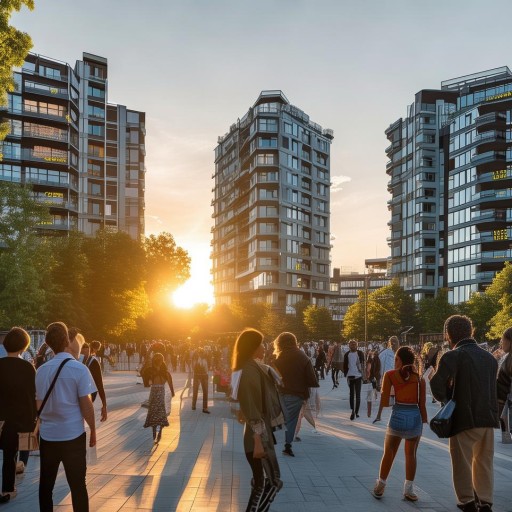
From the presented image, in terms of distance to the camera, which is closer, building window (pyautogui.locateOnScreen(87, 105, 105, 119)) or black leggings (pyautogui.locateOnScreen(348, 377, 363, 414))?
black leggings (pyautogui.locateOnScreen(348, 377, 363, 414))

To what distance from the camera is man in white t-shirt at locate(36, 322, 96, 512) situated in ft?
18.7

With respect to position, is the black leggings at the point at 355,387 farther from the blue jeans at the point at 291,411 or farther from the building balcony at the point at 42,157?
the building balcony at the point at 42,157

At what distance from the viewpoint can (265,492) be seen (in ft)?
20.2

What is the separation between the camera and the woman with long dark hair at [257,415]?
613cm

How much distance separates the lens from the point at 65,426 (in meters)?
5.72

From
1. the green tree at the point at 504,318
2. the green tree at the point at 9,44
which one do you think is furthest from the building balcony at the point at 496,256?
the green tree at the point at 9,44

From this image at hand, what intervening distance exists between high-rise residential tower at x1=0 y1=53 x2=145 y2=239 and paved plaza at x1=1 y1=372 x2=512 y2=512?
47.4 m

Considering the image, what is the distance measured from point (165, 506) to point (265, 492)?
1.85 meters

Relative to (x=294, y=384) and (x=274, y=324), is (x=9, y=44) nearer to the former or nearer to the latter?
(x=294, y=384)

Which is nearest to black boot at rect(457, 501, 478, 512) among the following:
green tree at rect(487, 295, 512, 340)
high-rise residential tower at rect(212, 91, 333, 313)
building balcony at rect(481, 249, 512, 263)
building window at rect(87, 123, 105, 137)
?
green tree at rect(487, 295, 512, 340)

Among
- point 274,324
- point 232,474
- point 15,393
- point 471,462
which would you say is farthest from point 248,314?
point 471,462

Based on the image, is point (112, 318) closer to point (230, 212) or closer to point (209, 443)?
point (209, 443)

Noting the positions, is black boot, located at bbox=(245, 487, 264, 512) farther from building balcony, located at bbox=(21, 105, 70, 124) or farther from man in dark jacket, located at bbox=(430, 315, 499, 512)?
building balcony, located at bbox=(21, 105, 70, 124)

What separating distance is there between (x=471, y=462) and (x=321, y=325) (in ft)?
Answer: 288
